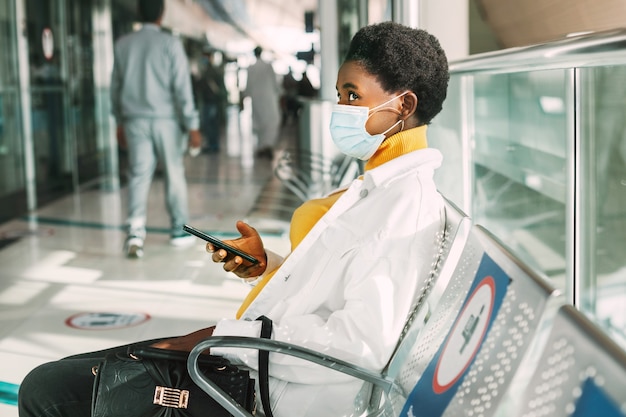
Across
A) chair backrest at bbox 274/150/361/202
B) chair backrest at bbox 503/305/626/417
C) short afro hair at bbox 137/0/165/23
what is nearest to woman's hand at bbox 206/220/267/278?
chair backrest at bbox 503/305/626/417

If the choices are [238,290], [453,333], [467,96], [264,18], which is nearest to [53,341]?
[238,290]

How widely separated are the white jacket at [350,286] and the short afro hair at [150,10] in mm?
4934

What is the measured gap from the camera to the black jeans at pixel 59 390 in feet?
5.77

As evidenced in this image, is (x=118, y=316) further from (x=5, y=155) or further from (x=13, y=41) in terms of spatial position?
(x=13, y=41)

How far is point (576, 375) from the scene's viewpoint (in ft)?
2.73

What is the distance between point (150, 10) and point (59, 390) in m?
4.96

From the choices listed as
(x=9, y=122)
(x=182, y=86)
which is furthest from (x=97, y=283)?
(x=9, y=122)

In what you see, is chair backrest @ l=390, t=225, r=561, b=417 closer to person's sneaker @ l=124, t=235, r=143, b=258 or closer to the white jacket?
the white jacket

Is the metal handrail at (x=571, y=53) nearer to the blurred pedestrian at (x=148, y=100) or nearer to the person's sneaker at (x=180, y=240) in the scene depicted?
the blurred pedestrian at (x=148, y=100)

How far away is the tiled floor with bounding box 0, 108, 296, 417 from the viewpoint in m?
4.01

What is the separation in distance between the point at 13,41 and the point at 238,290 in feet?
15.2

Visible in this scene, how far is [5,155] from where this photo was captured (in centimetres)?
808

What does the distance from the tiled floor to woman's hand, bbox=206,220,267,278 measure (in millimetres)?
1542

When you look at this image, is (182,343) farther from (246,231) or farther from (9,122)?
(9,122)
